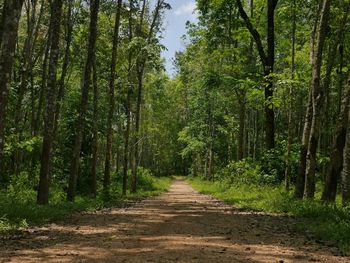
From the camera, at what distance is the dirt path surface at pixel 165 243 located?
7511 millimetres

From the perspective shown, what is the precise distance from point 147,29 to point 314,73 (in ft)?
59.1

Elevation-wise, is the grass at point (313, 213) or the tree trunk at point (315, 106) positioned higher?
the tree trunk at point (315, 106)

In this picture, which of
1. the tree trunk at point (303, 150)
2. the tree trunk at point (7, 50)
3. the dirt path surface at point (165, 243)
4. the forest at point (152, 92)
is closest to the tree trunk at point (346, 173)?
the forest at point (152, 92)

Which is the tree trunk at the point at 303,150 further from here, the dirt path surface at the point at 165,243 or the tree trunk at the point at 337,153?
the dirt path surface at the point at 165,243

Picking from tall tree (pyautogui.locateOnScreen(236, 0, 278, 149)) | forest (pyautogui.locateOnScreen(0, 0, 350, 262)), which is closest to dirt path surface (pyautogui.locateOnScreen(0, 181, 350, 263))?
forest (pyautogui.locateOnScreen(0, 0, 350, 262))

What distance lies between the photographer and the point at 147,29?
31828 millimetres

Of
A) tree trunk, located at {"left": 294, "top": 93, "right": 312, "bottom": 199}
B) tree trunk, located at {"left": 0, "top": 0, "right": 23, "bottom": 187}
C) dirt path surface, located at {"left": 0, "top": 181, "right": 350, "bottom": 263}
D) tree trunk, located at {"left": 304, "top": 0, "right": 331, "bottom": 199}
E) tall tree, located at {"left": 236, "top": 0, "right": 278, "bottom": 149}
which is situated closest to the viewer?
dirt path surface, located at {"left": 0, "top": 181, "right": 350, "bottom": 263}

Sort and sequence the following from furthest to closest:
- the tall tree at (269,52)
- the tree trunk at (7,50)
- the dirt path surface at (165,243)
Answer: the tall tree at (269,52), the tree trunk at (7,50), the dirt path surface at (165,243)

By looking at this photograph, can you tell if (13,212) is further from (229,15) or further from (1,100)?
(229,15)

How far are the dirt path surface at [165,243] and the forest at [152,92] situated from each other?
30 centimetres

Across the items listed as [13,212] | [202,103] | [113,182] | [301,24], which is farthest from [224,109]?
[13,212]

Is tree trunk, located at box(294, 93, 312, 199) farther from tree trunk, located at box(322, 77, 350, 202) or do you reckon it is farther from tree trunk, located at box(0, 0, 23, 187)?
tree trunk, located at box(0, 0, 23, 187)

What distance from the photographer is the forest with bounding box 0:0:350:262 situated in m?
13.6

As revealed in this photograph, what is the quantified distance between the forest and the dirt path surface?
0.97 feet
